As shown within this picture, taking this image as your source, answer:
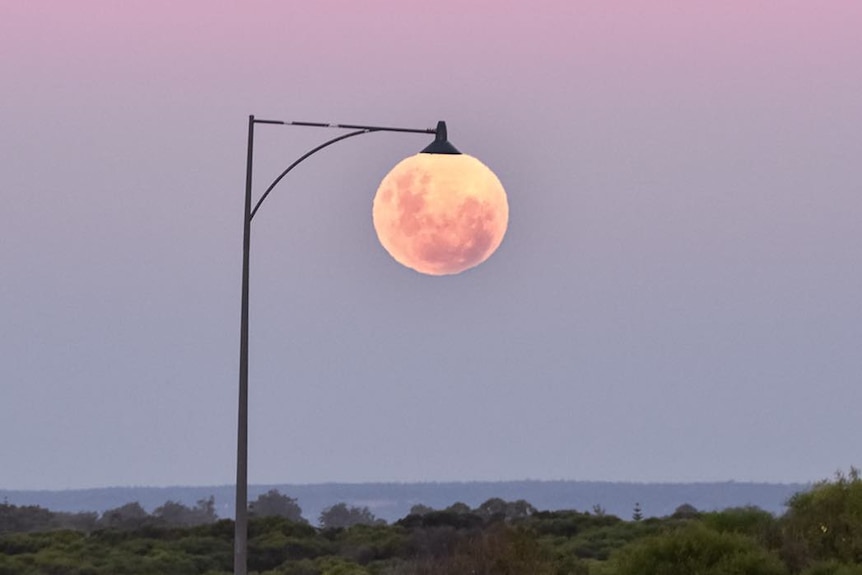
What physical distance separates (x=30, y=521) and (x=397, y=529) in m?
31.9

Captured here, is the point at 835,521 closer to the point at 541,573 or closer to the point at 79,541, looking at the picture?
the point at 541,573

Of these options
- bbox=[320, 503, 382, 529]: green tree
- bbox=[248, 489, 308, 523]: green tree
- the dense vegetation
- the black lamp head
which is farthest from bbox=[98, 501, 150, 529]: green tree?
the black lamp head

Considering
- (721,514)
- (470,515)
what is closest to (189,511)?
(470,515)

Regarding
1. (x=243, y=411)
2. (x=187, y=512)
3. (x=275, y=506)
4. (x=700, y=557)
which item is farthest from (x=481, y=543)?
(x=275, y=506)

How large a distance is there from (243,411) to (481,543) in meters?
19.0

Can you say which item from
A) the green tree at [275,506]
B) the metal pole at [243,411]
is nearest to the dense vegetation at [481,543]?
the green tree at [275,506]

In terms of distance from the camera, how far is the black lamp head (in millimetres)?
29297

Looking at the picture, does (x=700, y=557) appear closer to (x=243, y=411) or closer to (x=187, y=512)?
(x=243, y=411)

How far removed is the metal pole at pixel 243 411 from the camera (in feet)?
96.3

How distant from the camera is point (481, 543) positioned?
47.7 m

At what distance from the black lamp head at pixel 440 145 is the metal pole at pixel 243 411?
2.73 metres

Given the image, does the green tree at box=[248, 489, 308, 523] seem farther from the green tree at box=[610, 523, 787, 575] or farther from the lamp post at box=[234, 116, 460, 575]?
the lamp post at box=[234, 116, 460, 575]

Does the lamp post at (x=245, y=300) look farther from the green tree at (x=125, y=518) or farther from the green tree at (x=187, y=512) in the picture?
the green tree at (x=187, y=512)

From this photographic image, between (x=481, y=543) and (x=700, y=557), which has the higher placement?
(x=481, y=543)
